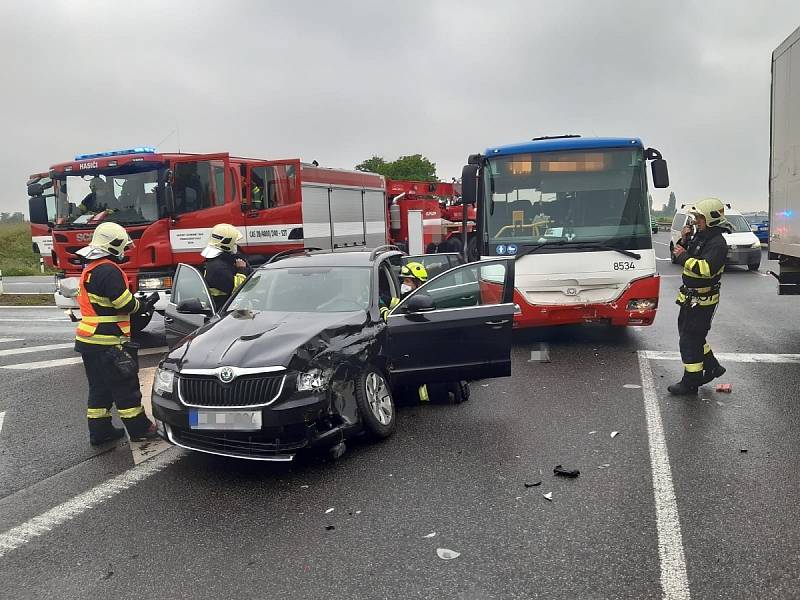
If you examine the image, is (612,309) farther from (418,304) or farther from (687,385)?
(418,304)

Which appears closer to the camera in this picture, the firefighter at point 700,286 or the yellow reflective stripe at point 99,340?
the yellow reflective stripe at point 99,340

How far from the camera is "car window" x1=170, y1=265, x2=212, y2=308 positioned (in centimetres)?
715

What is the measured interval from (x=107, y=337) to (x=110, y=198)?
6.41 meters

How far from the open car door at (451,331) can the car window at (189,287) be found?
81.2 inches

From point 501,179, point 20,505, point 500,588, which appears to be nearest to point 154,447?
point 20,505

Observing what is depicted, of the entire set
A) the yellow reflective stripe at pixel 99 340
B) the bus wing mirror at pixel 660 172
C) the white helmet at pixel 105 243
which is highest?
the bus wing mirror at pixel 660 172

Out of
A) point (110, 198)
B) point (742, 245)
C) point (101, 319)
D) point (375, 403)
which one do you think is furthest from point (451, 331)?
point (742, 245)

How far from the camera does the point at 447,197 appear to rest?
2283 cm

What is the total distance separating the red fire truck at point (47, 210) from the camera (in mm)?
12109

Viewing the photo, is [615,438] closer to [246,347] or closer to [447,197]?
[246,347]

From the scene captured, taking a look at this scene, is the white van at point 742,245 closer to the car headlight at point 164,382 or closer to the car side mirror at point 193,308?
the car side mirror at point 193,308

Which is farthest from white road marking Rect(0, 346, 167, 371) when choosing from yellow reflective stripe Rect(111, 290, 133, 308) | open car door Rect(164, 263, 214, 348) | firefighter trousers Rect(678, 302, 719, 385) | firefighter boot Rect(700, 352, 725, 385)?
firefighter boot Rect(700, 352, 725, 385)

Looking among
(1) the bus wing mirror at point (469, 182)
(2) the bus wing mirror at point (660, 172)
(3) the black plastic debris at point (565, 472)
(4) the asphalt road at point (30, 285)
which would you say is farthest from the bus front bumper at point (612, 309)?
(4) the asphalt road at point (30, 285)

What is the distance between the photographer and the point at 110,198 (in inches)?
449
